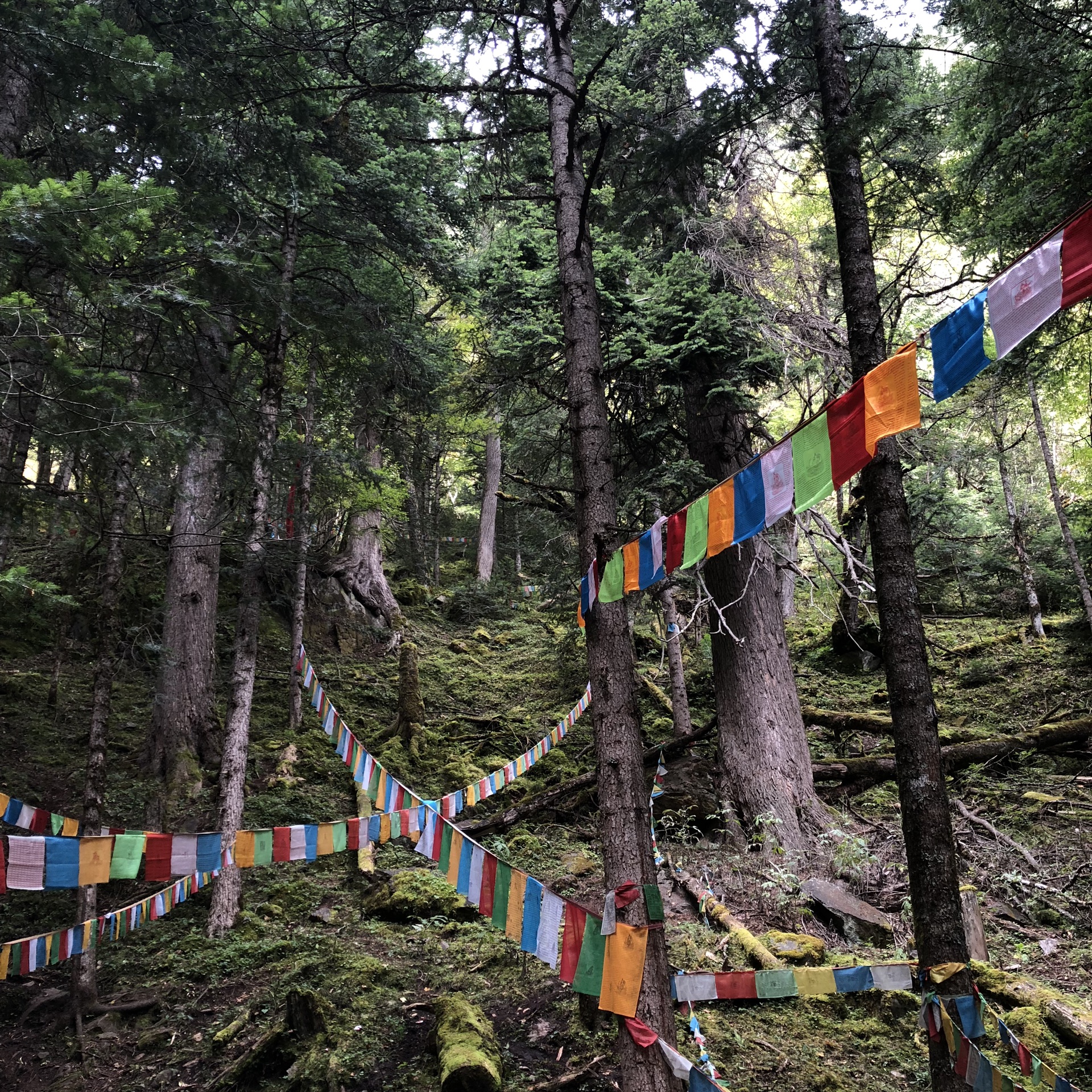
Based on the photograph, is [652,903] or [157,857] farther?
[157,857]

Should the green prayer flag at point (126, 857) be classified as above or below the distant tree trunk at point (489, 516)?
below

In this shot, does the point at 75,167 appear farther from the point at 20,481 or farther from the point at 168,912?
the point at 168,912

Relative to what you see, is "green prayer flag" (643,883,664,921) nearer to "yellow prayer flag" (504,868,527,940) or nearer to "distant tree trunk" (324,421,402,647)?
"yellow prayer flag" (504,868,527,940)

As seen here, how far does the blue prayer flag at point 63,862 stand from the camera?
5.62m

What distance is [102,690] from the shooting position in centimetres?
705

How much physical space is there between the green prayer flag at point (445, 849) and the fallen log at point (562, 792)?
13.4ft

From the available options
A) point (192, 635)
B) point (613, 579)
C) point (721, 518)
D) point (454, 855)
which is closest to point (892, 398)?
point (721, 518)

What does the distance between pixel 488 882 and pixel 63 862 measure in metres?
3.44

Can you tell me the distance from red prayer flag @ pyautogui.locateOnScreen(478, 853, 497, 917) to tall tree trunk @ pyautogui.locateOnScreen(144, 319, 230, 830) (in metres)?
5.79

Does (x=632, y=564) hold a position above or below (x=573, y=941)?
above

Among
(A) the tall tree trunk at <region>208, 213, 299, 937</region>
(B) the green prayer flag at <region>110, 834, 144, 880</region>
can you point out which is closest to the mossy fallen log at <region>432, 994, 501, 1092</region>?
(B) the green prayer flag at <region>110, 834, 144, 880</region>

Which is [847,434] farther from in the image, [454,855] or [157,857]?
[157,857]

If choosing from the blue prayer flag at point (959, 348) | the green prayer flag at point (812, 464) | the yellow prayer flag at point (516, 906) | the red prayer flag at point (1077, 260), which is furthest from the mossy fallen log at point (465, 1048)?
the red prayer flag at point (1077, 260)

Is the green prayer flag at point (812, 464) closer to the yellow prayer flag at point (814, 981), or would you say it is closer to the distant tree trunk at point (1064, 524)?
the yellow prayer flag at point (814, 981)
